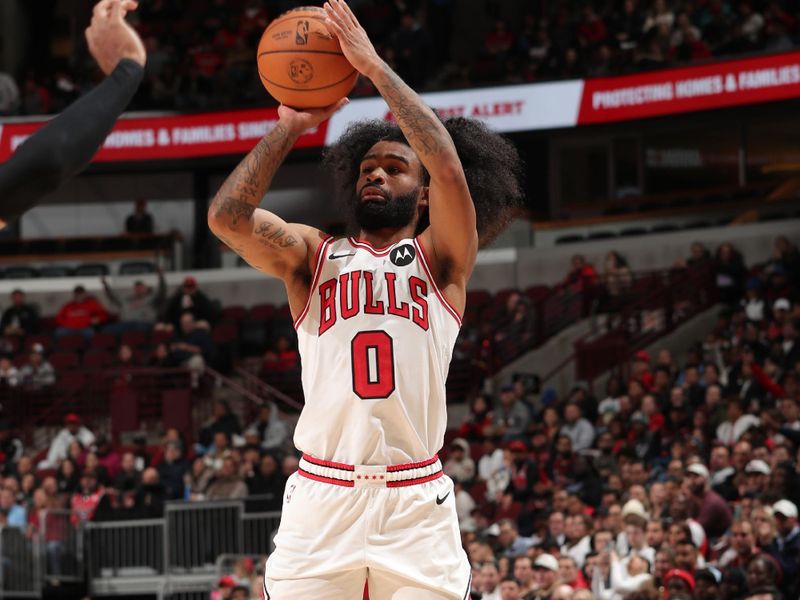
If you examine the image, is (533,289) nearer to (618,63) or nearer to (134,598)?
(618,63)

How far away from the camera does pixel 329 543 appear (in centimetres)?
496

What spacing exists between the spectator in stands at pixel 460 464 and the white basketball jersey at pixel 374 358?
10.3 meters

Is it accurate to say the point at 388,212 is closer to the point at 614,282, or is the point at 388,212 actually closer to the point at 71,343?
the point at 614,282

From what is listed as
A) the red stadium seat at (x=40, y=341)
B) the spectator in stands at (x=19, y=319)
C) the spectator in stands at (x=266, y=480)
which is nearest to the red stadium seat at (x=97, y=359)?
the red stadium seat at (x=40, y=341)

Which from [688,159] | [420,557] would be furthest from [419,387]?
[688,159]

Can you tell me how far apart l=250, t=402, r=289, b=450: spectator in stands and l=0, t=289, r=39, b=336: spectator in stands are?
209 inches

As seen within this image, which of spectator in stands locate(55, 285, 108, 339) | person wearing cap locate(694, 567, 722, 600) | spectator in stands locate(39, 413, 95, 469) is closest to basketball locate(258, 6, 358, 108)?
person wearing cap locate(694, 567, 722, 600)

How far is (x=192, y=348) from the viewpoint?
65.3ft

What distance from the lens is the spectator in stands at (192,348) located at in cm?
1950

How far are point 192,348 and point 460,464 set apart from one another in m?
5.85

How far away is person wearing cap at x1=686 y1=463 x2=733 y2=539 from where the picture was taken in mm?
11352

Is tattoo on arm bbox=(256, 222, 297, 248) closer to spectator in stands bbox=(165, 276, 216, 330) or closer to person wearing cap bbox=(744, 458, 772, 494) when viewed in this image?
person wearing cap bbox=(744, 458, 772, 494)

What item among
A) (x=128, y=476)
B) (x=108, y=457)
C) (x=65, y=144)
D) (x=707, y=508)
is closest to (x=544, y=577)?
(x=707, y=508)

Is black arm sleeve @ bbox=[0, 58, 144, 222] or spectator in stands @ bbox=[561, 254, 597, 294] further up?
spectator in stands @ bbox=[561, 254, 597, 294]
